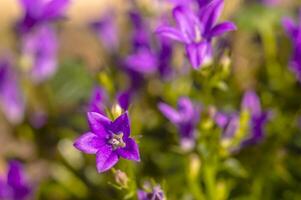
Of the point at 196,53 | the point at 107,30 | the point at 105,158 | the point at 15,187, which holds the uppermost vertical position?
the point at 196,53

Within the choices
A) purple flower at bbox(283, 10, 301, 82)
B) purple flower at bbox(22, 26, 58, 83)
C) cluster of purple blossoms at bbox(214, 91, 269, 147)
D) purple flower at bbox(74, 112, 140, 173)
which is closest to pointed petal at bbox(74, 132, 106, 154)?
purple flower at bbox(74, 112, 140, 173)

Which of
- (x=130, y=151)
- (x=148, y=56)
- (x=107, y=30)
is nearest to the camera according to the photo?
(x=130, y=151)

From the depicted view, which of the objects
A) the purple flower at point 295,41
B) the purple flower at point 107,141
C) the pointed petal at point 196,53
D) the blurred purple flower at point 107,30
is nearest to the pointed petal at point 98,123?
the purple flower at point 107,141

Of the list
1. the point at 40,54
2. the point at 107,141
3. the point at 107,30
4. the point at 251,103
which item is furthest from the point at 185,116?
the point at 107,30

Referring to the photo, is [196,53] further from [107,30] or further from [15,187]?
[107,30]

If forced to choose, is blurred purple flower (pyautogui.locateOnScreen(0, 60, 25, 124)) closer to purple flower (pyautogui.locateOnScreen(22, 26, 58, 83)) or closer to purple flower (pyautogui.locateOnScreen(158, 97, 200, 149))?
purple flower (pyautogui.locateOnScreen(22, 26, 58, 83))

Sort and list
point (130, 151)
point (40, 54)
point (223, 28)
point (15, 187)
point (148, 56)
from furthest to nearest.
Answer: point (40, 54), point (148, 56), point (15, 187), point (223, 28), point (130, 151)
